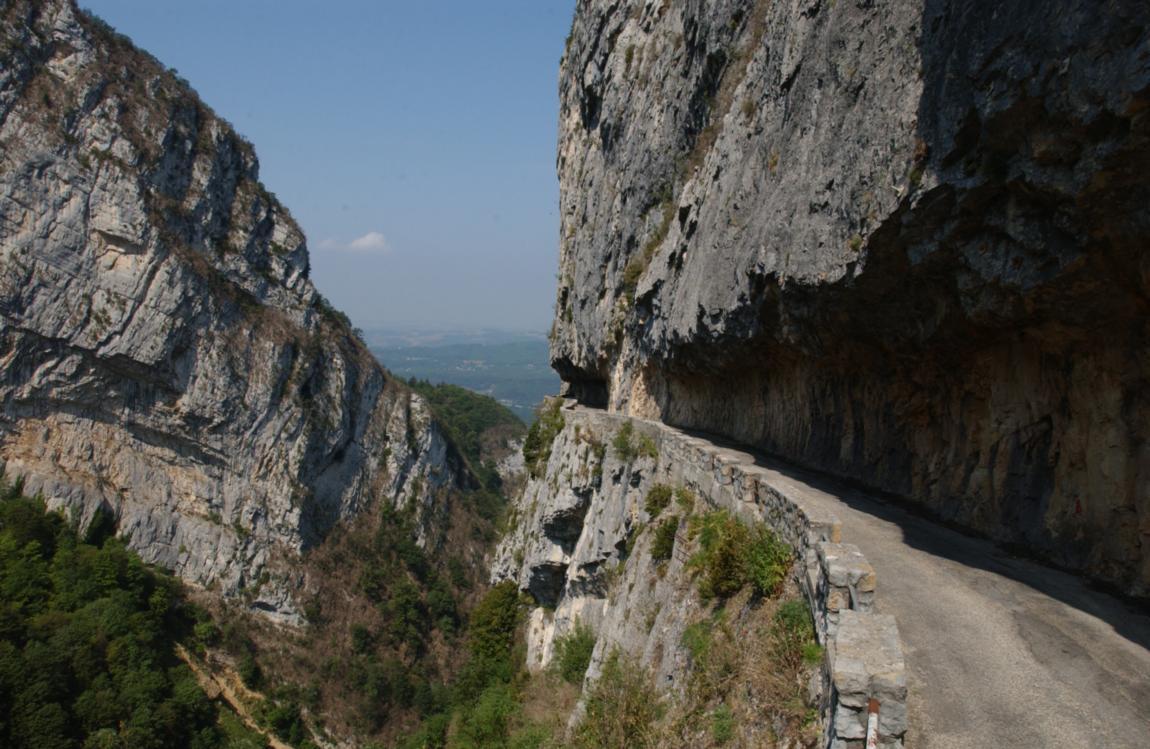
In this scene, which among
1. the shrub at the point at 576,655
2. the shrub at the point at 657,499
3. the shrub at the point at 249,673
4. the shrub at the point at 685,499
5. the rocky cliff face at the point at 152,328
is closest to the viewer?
the shrub at the point at 685,499

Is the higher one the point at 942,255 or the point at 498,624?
the point at 942,255

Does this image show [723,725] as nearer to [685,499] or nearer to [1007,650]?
[1007,650]

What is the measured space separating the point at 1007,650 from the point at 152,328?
228 feet

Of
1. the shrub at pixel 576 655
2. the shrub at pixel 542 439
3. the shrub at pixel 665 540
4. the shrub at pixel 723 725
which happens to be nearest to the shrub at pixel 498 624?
the shrub at pixel 542 439

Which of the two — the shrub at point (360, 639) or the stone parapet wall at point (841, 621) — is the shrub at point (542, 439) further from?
the shrub at point (360, 639)

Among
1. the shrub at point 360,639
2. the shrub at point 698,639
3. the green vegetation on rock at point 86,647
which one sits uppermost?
the shrub at point 698,639

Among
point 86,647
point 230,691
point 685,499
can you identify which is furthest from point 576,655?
point 230,691

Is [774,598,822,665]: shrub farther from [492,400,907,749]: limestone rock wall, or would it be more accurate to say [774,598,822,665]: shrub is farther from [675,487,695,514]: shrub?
[675,487,695,514]: shrub

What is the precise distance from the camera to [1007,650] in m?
6.92

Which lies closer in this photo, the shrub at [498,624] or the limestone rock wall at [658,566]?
the limestone rock wall at [658,566]

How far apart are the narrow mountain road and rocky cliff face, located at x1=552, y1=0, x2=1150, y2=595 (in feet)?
3.33

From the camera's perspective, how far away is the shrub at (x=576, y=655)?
18500 millimetres

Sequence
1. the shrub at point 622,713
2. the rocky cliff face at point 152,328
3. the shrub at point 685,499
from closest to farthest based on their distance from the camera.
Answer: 1. the shrub at point 622,713
2. the shrub at point 685,499
3. the rocky cliff face at point 152,328

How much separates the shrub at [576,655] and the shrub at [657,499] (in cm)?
450
